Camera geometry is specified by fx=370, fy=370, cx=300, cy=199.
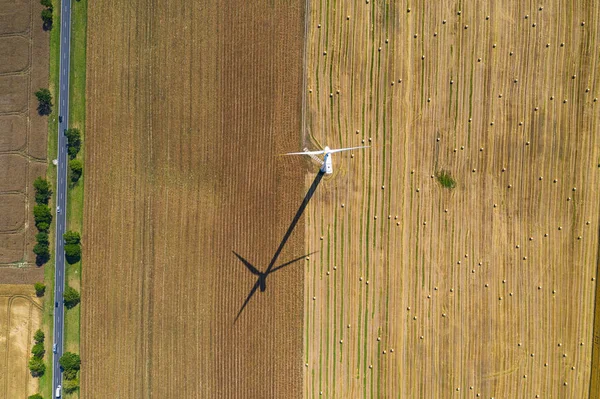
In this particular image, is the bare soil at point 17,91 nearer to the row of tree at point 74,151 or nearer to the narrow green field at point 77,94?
the narrow green field at point 77,94

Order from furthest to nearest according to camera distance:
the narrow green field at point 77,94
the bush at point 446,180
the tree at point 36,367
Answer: the narrow green field at point 77,94 < the tree at point 36,367 < the bush at point 446,180

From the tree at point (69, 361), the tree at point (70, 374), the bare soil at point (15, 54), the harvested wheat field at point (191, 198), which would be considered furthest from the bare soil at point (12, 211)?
the tree at point (70, 374)

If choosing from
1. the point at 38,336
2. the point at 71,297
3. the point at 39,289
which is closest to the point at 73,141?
the point at 39,289

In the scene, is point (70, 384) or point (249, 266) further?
point (70, 384)

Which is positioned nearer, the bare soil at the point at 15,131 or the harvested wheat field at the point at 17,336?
the bare soil at the point at 15,131

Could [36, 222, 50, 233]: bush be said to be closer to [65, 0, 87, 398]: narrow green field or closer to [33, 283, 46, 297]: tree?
[65, 0, 87, 398]: narrow green field

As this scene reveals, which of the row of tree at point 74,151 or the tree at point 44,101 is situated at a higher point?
the tree at point 44,101

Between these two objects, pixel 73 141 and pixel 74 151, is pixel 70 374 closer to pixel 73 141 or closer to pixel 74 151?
pixel 74 151
